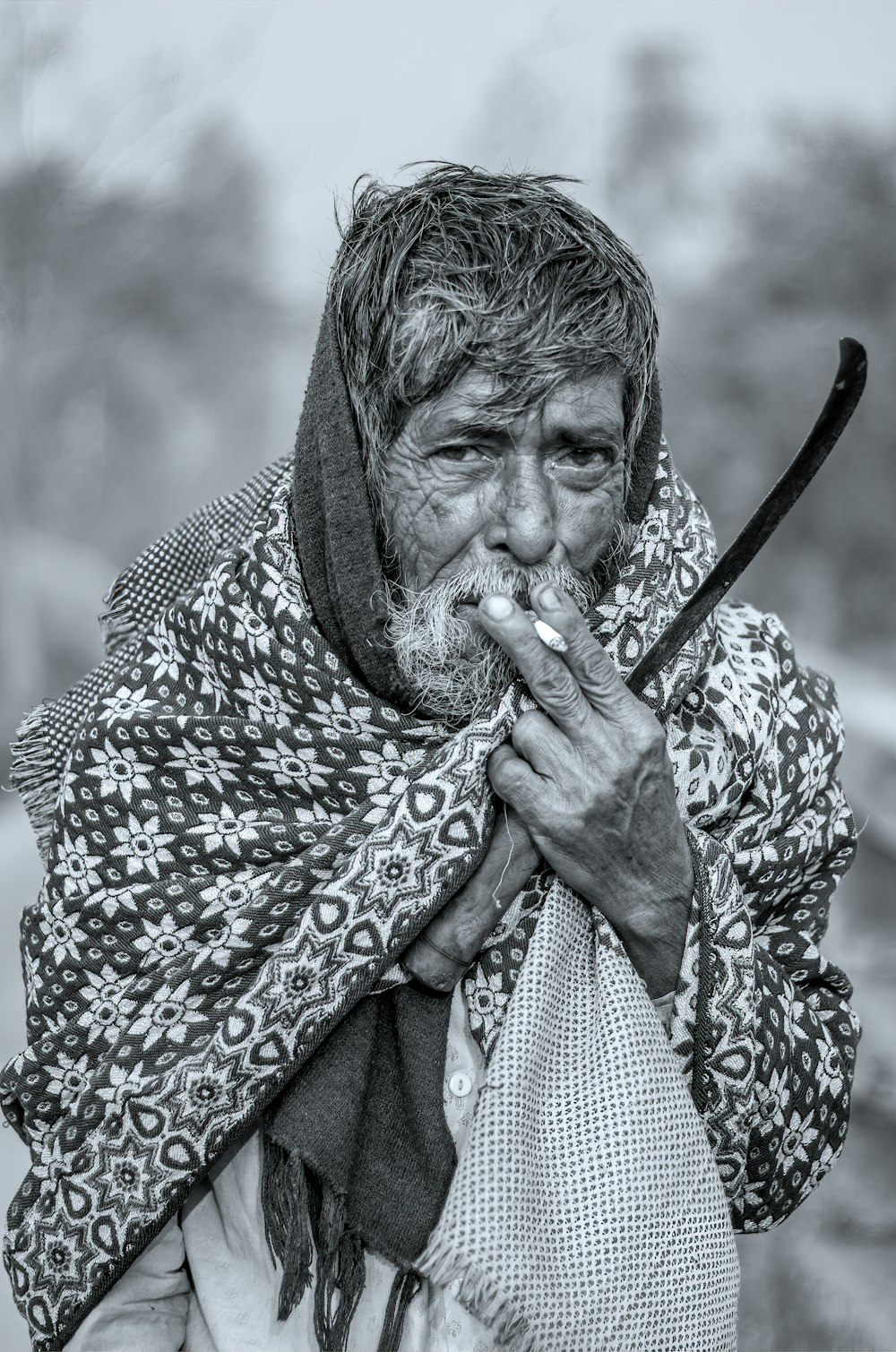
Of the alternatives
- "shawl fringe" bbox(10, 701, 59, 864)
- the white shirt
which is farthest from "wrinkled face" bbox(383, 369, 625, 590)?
"shawl fringe" bbox(10, 701, 59, 864)

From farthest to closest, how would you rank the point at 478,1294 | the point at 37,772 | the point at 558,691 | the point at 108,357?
the point at 108,357
the point at 37,772
the point at 558,691
the point at 478,1294

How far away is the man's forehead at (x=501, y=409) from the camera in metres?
1.73

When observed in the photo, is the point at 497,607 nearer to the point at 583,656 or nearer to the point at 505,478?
the point at 583,656

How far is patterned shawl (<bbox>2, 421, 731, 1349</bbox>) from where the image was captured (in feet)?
5.60

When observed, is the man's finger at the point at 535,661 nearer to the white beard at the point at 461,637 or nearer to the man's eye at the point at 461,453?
the white beard at the point at 461,637

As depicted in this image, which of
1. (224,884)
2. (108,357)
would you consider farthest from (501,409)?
(108,357)

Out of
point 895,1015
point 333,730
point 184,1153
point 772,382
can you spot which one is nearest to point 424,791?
point 333,730

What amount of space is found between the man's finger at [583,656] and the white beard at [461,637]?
12cm

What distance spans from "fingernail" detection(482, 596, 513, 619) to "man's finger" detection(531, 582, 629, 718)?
34mm

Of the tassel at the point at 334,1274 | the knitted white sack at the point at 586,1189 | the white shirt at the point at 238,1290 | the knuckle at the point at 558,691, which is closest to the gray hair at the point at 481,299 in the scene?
the knuckle at the point at 558,691

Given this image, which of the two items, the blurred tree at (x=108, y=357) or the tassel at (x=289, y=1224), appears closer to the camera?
the tassel at (x=289, y=1224)

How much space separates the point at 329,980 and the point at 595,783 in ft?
1.50

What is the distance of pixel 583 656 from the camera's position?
1.65 meters

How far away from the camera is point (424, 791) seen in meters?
1.72
